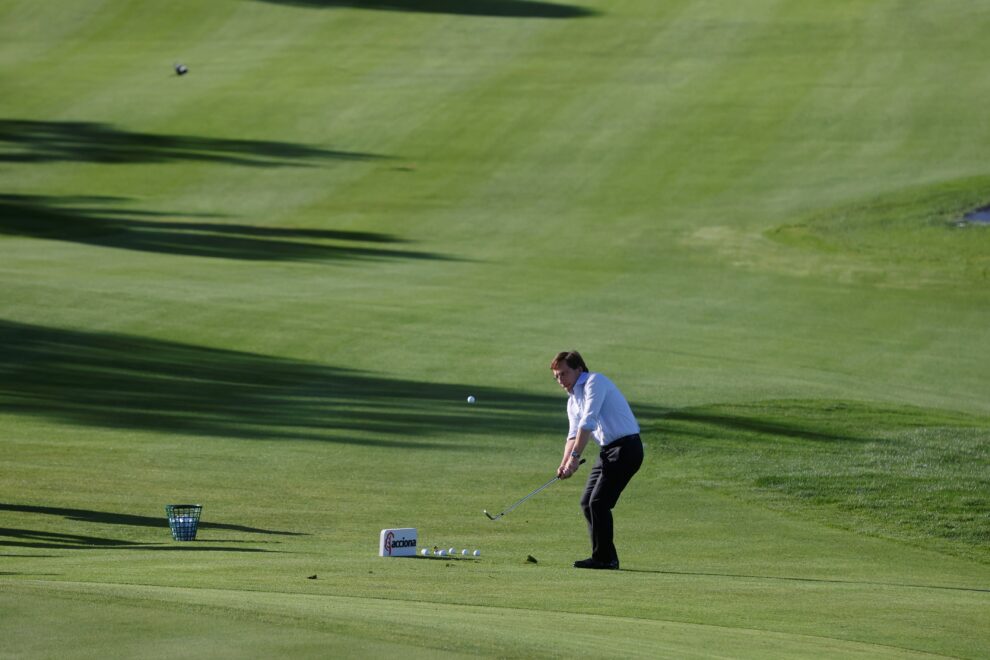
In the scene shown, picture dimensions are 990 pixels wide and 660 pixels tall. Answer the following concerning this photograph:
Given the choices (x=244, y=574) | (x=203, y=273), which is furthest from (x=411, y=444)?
(x=203, y=273)

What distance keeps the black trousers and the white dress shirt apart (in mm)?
101

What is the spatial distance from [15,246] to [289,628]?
34143mm

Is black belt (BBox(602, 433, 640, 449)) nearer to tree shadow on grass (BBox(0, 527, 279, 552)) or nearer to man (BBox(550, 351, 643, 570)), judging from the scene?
man (BBox(550, 351, 643, 570))

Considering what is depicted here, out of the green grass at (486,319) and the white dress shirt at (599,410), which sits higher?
the white dress shirt at (599,410)

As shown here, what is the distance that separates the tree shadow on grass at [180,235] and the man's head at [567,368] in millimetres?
27541

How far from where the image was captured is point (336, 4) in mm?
75250

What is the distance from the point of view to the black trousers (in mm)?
14578

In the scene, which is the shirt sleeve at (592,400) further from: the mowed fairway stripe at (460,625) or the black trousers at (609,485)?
the mowed fairway stripe at (460,625)

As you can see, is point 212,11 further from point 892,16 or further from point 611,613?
point 611,613

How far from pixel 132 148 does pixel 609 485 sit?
46.6m

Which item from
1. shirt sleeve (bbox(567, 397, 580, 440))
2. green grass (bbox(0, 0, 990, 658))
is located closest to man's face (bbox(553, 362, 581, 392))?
shirt sleeve (bbox(567, 397, 580, 440))

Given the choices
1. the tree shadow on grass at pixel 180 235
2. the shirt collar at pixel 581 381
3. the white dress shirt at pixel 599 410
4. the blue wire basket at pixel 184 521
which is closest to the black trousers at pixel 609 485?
the white dress shirt at pixel 599 410

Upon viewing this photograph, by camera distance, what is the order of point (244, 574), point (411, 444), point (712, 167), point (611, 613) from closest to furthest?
point (611, 613)
point (244, 574)
point (411, 444)
point (712, 167)

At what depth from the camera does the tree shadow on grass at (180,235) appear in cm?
4247
